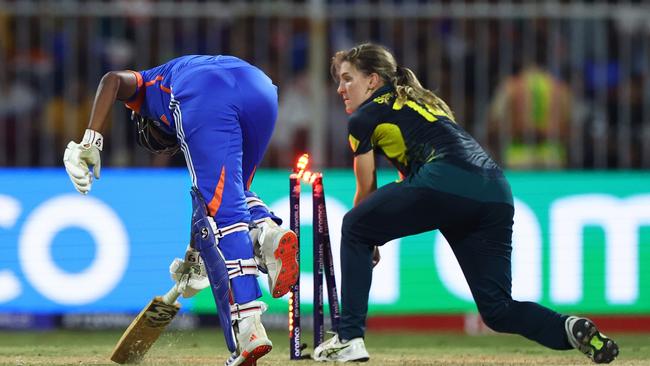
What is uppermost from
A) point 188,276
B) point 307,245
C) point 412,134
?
point 412,134

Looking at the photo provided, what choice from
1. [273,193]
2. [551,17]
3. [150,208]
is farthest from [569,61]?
[150,208]

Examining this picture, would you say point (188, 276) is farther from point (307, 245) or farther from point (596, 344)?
point (307, 245)

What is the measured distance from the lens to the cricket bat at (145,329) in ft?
27.0

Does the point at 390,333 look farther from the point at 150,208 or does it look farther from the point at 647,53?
the point at 647,53

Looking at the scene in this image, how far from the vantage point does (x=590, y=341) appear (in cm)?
778

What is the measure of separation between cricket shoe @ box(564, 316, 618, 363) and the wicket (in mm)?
1478

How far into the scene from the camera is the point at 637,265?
12.6 meters

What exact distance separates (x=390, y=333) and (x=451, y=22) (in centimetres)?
309

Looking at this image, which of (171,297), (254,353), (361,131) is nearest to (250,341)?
(254,353)

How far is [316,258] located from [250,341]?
1.55 meters

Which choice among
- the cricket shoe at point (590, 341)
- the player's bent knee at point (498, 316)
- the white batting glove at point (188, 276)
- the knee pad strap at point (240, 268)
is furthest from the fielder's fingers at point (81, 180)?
the cricket shoe at point (590, 341)

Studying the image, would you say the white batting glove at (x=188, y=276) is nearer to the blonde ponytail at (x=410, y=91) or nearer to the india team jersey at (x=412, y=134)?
the india team jersey at (x=412, y=134)

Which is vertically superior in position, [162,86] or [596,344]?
[162,86]

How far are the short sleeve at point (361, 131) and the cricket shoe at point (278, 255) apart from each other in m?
0.73
